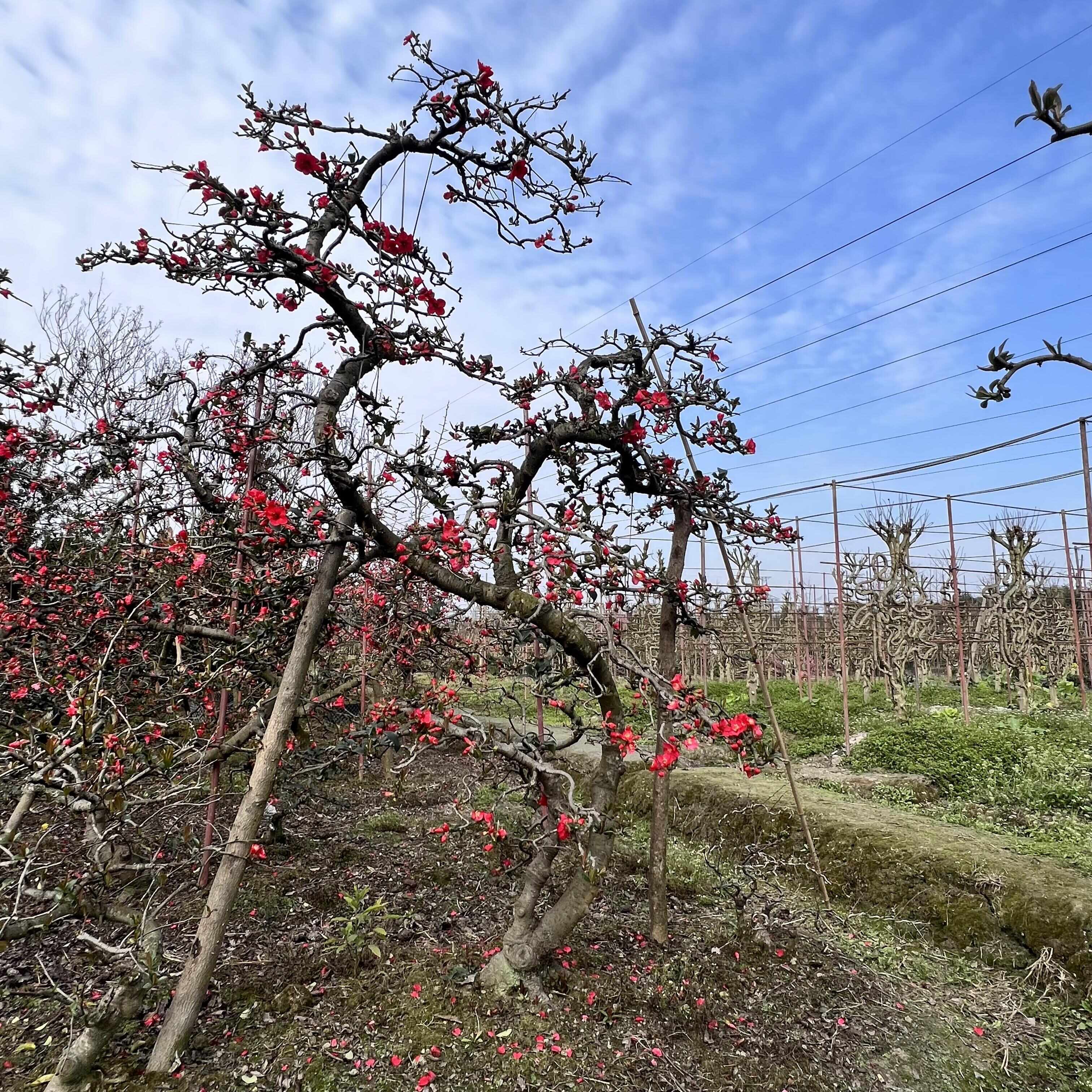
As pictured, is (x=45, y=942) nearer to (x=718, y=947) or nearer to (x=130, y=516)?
(x=130, y=516)

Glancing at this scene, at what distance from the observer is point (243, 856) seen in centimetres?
231

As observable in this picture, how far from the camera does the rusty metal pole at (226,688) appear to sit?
2.75m

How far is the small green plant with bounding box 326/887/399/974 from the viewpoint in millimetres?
2598

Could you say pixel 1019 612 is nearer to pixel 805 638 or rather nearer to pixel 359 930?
pixel 805 638

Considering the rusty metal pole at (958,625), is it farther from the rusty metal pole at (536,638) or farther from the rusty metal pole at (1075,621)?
the rusty metal pole at (536,638)

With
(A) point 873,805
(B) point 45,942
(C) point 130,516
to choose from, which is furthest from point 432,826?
(A) point 873,805

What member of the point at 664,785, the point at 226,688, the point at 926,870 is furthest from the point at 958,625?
the point at 226,688

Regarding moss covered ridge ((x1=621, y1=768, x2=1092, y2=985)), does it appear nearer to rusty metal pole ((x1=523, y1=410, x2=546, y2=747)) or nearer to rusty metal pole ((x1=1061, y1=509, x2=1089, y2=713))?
rusty metal pole ((x1=523, y1=410, x2=546, y2=747))

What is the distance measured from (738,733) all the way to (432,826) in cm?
337

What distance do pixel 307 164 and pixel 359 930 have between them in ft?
10.9

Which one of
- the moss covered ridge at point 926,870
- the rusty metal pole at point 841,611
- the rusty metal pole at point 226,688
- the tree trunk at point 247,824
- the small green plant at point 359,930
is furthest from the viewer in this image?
the rusty metal pole at point 841,611

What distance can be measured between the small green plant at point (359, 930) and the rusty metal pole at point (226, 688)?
0.66m

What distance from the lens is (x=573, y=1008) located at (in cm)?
262

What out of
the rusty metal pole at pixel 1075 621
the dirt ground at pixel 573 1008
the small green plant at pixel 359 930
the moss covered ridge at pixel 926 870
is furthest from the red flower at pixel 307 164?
the rusty metal pole at pixel 1075 621
